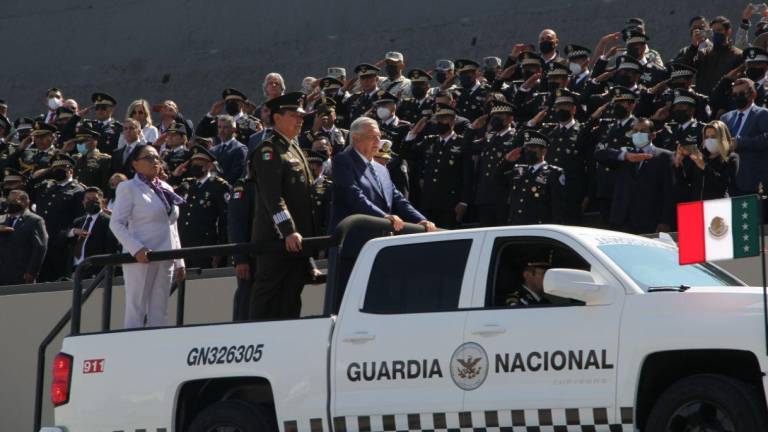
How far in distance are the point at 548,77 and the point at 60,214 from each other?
6.07m

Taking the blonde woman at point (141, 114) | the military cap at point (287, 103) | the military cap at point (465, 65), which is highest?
the military cap at point (465, 65)

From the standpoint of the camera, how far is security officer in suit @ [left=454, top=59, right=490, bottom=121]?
1895 cm

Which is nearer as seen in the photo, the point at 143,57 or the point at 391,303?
the point at 391,303

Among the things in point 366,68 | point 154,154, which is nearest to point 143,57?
point 366,68

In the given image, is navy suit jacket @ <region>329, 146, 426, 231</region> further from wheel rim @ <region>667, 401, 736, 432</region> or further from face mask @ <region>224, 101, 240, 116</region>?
face mask @ <region>224, 101, 240, 116</region>

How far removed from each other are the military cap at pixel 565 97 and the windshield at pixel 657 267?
7.26m

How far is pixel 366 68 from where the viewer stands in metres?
20.6

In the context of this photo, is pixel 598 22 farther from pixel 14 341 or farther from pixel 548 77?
pixel 14 341

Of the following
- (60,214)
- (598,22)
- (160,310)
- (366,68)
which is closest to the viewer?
(160,310)

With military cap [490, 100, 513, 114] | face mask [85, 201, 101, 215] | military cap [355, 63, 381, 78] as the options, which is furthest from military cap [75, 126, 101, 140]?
military cap [490, 100, 513, 114]

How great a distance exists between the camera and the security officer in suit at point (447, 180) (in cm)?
1714

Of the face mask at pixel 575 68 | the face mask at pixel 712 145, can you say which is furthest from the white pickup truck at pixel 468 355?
the face mask at pixel 575 68

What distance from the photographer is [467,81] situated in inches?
763

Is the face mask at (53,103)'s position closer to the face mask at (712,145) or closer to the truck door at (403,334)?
the face mask at (712,145)
